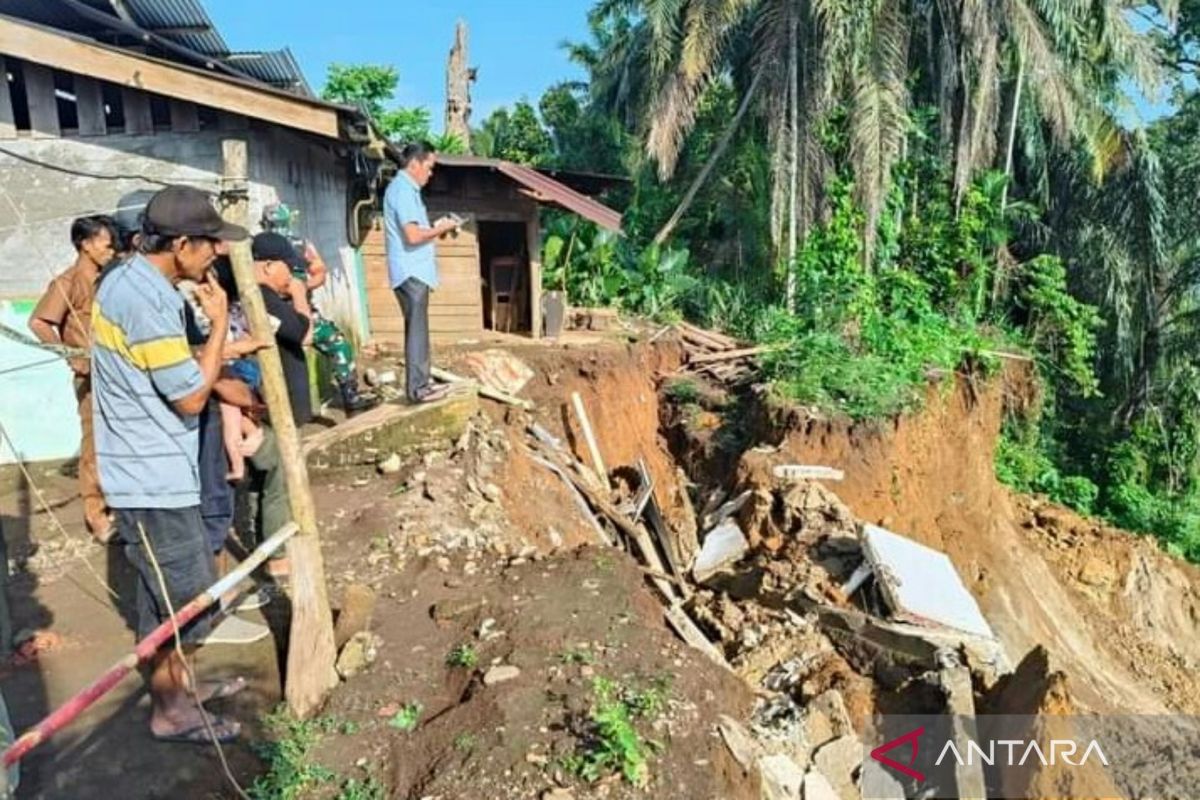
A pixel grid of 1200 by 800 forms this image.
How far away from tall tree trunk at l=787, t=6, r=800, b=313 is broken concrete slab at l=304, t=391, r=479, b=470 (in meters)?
9.23

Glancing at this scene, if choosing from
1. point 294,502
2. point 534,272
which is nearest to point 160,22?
point 534,272

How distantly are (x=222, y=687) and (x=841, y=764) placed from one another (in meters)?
3.50

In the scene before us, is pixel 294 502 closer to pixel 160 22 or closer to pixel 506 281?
pixel 160 22

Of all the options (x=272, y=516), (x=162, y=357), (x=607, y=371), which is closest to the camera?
(x=162, y=357)

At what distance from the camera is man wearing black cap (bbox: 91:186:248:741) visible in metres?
3.19

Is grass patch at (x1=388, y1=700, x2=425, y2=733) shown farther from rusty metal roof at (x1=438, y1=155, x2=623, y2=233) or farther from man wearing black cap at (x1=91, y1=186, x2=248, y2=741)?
rusty metal roof at (x1=438, y1=155, x2=623, y2=233)

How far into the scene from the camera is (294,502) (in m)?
3.83

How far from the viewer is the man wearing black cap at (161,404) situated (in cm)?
319

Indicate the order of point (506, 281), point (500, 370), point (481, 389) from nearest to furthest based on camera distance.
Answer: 1. point (481, 389)
2. point (500, 370)
3. point (506, 281)

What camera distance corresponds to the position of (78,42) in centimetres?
667

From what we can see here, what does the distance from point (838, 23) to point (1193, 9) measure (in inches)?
386

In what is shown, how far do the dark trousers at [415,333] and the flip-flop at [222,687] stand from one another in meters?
3.21

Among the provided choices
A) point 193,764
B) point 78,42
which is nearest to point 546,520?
point 193,764

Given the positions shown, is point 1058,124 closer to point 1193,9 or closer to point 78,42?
point 1193,9
